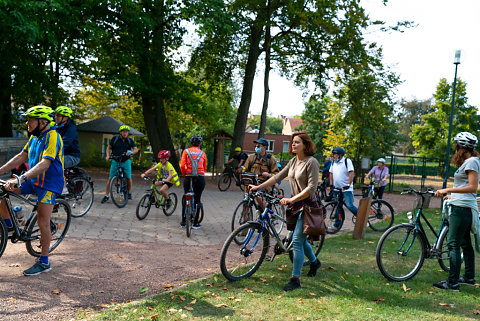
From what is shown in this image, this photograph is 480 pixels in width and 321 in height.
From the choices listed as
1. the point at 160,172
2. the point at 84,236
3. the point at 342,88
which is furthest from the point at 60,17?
the point at 342,88

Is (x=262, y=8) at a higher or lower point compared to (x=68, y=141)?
higher

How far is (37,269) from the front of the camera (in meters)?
4.80

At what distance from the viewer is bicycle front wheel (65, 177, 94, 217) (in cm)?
836

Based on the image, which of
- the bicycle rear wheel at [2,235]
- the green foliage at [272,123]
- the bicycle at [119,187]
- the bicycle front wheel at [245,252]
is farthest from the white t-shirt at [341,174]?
the green foliage at [272,123]

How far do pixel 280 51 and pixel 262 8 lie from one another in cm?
314

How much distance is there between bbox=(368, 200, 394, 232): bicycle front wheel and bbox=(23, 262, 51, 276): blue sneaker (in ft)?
22.5

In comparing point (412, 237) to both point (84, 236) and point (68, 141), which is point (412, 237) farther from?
point (68, 141)

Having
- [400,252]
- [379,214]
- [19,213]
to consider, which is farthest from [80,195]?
[379,214]

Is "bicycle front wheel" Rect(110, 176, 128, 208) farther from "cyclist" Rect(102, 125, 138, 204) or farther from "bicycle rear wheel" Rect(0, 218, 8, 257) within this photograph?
"bicycle rear wheel" Rect(0, 218, 8, 257)

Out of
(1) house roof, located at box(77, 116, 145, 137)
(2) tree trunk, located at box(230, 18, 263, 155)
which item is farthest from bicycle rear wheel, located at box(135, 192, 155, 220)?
(1) house roof, located at box(77, 116, 145, 137)

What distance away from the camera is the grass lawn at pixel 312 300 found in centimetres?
391

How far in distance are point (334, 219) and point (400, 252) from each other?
11.8 feet

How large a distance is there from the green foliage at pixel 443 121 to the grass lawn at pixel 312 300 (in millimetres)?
42706

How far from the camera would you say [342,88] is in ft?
74.0
